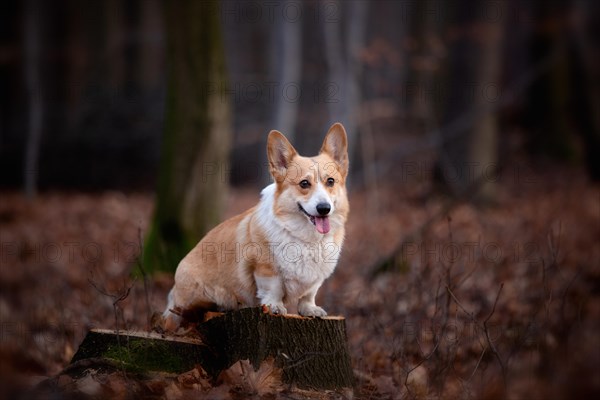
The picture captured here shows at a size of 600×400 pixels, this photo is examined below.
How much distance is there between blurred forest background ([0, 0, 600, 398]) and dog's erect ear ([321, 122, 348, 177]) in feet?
3.62

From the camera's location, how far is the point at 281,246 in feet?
13.8

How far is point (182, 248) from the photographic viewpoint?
776 centimetres

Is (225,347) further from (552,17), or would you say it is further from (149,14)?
(149,14)

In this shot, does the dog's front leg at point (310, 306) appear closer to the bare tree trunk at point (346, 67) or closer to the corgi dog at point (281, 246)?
the corgi dog at point (281, 246)

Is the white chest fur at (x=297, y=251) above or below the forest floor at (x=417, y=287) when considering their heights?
above

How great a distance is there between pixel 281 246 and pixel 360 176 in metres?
13.5

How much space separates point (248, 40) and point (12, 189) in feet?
52.3

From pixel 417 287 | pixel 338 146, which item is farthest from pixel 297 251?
pixel 417 287

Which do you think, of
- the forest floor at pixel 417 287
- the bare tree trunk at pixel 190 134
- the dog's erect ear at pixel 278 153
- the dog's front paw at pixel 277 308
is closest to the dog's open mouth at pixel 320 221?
the dog's erect ear at pixel 278 153

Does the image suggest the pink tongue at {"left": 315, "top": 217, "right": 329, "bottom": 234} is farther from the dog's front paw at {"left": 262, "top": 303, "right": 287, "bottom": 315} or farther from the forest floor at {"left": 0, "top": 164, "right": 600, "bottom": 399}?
the forest floor at {"left": 0, "top": 164, "right": 600, "bottom": 399}

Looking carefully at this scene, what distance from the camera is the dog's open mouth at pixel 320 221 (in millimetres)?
4116

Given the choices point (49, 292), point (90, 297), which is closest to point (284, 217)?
point (90, 297)

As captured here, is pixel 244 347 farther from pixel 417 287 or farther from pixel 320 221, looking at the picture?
pixel 417 287

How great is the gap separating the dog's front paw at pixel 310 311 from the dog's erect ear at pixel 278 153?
90 cm
